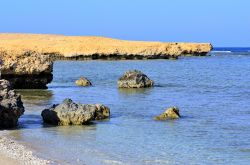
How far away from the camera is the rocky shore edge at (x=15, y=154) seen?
1091 centimetres

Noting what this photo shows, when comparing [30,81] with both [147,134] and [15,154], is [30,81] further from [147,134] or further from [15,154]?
[15,154]

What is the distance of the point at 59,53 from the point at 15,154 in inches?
3100

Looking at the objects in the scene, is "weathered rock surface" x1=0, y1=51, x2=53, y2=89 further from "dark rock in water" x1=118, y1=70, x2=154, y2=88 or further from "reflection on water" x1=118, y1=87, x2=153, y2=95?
"dark rock in water" x1=118, y1=70, x2=154, y2=88

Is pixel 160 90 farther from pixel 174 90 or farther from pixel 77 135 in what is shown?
pixel 77 135

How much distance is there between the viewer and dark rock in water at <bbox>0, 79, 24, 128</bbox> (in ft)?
51.1

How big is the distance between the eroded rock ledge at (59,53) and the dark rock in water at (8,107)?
11.5m

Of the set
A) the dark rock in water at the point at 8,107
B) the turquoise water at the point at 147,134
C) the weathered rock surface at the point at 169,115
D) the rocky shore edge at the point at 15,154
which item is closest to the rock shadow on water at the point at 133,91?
the turquoise water at the point at 147,134

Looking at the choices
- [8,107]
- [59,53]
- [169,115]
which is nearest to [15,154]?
[8,107]

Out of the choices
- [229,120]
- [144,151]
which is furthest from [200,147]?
[229,120]

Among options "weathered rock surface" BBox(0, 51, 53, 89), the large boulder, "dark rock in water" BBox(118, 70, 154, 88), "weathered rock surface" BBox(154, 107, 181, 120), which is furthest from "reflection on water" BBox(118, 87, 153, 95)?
the large boulder

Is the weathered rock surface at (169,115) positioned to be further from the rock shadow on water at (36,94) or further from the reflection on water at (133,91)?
the reflection on water at (133,91)

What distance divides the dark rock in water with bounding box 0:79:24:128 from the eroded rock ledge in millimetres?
11523

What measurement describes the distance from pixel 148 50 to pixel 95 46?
318 inches

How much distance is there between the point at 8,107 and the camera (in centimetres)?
1561
